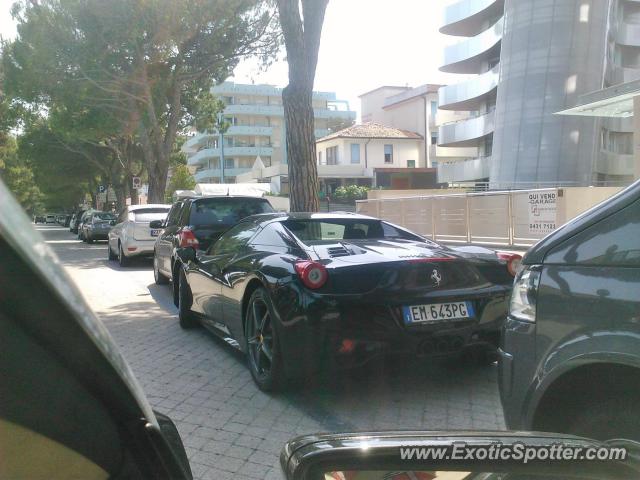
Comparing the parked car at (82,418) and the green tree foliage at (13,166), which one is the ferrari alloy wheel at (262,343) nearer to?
the parked car at (82,418)

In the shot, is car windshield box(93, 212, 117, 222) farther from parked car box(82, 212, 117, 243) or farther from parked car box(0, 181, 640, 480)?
parked car box(0, 181, 640, 480)

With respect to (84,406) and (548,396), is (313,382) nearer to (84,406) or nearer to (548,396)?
(548,396)

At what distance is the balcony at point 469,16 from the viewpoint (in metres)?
43.1

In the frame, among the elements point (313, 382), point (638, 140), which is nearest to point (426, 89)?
point (638, 140)

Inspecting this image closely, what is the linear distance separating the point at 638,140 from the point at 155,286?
35.8 feet

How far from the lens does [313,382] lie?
16.9 feet

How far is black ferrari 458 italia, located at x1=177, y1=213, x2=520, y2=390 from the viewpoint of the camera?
427 cm

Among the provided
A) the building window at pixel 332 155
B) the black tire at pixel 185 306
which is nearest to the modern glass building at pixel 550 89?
the building window at pixel 332 155

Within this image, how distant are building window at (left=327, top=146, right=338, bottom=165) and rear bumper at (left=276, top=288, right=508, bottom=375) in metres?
52.7

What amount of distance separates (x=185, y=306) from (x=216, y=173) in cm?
7354

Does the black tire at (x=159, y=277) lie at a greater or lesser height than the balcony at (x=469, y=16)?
lesser

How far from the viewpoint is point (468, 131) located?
Result: 4516cm

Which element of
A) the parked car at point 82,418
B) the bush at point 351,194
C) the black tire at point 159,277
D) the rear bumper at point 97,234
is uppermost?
the parked car at point 82,418

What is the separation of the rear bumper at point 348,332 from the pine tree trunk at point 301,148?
685 cm
